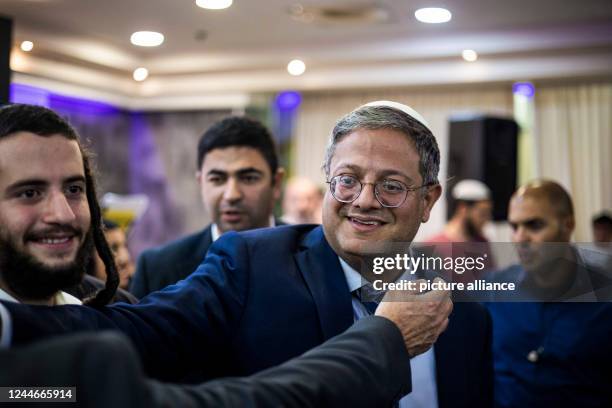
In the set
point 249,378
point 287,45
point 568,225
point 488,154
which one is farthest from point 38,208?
point 287,45

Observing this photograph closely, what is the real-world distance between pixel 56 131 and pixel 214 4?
5167mm

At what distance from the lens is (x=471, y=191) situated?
7496 mm

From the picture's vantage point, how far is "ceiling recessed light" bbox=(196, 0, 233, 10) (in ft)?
21.4

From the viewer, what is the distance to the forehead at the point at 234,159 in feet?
11.8

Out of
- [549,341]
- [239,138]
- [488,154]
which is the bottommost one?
[549,341]

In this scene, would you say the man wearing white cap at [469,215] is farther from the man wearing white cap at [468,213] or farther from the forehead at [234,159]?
the forehead at [234,159]

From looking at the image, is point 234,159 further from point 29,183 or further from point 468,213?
point 468,213

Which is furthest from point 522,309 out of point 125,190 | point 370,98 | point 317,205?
point 125,190

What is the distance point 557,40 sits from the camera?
7656 mm

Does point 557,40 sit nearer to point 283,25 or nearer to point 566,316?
point 283,25

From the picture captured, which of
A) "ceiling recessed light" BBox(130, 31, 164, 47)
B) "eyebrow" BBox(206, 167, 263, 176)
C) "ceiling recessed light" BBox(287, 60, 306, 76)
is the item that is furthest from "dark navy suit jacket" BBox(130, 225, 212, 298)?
"ceiling recessed light" BBox(287, 60, 306, 76)

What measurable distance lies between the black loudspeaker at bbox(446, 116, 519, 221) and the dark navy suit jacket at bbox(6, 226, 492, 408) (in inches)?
229

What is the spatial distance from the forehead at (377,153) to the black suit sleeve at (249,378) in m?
0.63

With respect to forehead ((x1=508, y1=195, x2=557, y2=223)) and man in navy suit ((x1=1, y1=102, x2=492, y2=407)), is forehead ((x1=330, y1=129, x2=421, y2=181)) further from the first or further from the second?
forehead ((x1=508, y1=195, x2=557, y2=223))
